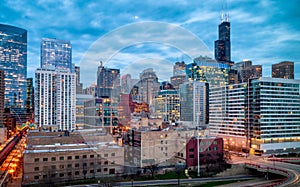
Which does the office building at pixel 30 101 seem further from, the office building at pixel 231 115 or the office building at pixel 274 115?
the office building at pixel 274 115

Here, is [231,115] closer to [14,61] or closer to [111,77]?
[111,77]

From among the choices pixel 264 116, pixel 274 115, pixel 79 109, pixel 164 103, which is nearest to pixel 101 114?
pixel 79 109

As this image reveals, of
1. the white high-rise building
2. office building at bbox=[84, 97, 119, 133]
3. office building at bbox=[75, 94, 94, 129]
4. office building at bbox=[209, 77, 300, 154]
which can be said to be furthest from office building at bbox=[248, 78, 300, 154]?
the white high-rise building

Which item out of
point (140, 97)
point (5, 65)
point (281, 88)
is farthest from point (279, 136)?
point (5, 65)

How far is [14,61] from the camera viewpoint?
83500 mm

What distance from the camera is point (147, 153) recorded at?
1243cm

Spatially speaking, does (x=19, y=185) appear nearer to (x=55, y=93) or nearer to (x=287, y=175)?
(x=287, y=175)

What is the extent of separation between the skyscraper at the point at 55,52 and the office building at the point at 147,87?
282ft

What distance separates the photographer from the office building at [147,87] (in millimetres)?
5555

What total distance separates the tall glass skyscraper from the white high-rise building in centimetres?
4125

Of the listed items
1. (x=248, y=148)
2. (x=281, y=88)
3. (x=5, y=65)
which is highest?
(x=5, y=65)

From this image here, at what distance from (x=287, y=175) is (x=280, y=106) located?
37.6 ft

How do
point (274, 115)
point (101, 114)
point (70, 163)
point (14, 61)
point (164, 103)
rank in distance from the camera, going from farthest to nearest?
1. point (14, 61)
2. point (101, 114)
3. point (274, 115)
4. point (70, 163)
5. point (164, 103)

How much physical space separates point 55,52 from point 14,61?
13305mm
